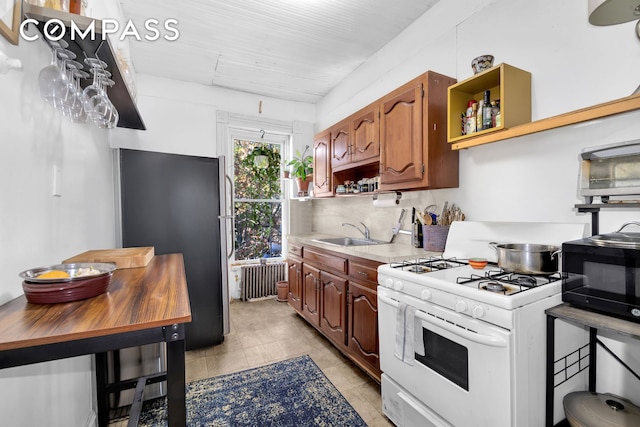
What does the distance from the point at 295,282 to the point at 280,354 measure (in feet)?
2.93

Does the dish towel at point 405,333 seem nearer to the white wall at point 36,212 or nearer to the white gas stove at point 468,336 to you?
the white gas stove at point 468,336

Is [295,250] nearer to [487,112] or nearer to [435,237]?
[435,237]

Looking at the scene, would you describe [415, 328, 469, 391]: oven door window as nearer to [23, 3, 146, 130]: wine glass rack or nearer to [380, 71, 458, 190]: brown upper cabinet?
[380, 71, 458, 190]: brown upper cabinet

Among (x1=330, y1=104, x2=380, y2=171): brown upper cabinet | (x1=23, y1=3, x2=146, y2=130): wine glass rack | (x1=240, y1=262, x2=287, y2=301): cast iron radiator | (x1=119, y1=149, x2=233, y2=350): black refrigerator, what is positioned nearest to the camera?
(x1=23, y1=3, x2=146, y2=130): wine glass rack

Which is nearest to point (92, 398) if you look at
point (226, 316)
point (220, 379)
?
point (220, 379)

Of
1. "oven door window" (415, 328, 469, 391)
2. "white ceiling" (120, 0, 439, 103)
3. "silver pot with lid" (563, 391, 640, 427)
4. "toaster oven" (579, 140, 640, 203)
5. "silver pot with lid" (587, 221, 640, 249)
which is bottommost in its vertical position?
"silver pot with lid" (563, 391, 640, 427)

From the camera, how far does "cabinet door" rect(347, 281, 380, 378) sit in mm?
2002

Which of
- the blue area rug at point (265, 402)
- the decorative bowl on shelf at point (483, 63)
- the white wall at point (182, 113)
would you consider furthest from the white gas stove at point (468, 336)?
the white wall at point (182, 113)

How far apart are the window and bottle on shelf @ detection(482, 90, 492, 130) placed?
9.99 ft

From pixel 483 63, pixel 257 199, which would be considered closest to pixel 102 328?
pixel 483 63

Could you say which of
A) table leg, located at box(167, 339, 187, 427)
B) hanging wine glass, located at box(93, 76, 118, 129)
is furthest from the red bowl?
hanging wine glass, located at box(93, 76, 118, 129)

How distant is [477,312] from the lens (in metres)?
1.20

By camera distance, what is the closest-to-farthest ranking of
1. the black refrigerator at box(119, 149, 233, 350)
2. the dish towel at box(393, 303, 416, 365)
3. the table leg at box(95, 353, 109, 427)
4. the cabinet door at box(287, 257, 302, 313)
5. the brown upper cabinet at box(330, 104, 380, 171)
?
1. the dish towel at box(393, 303, 416, 365)
2. the table leg at box(95, 353, 109, 427)
3. the black refrigerator at box(119, 149, 233, 350)
4. the brown upper cabinet at box(330, 104, 380, 171)
5. the cabinet door at box(287, 257, 302, 313)

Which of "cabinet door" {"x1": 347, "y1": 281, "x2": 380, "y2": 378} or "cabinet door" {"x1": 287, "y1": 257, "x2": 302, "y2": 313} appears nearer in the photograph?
"cabinet door" {"x1": 347, "y1": 281, "x2": 380, "y2": 378}
